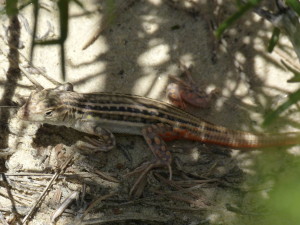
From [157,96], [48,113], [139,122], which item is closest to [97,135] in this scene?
[139,122]

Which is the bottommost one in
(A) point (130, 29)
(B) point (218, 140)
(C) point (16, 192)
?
(B) point (218, 140)

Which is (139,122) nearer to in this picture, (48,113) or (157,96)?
(157,96)

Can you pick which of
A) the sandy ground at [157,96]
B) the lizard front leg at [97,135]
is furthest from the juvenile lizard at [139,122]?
the sandy ground at [157,96]

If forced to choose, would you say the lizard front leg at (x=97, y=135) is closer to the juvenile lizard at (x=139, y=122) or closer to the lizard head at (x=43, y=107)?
the juvenile lizard at (x=139, y=122)

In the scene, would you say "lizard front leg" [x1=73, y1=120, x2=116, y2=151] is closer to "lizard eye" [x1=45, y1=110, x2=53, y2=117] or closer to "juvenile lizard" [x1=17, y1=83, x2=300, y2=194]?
"juvenile lizard" [x1=17, y1=83, x2=300, y2=194]

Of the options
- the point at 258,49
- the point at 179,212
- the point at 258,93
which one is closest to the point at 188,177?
the point at 179,212

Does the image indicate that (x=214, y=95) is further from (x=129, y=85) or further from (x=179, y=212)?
(x=179, y=212)

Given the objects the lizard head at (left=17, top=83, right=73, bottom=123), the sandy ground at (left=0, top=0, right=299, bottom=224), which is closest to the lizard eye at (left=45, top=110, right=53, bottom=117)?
the lizard head at (left=17, top=83, right=73, bottom=123)
